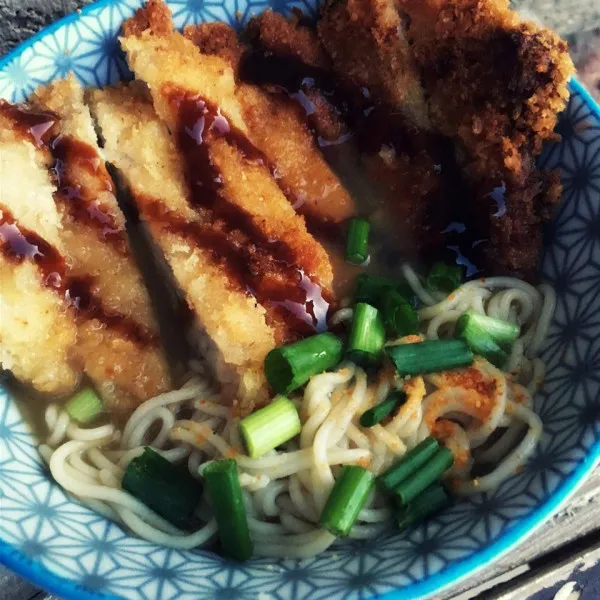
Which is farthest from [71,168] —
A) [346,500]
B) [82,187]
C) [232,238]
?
[346,500]

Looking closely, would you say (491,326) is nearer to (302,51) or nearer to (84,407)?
(302,51)

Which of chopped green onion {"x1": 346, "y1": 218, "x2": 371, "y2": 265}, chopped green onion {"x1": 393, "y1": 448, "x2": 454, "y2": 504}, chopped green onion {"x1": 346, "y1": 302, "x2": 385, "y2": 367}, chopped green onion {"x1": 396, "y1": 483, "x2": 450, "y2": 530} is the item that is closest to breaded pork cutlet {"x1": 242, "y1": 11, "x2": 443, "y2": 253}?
chopped green onion {"x1": 346, "y1": 218, "x2": 371, "y2": 265}

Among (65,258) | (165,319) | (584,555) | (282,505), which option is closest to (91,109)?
(65,258)

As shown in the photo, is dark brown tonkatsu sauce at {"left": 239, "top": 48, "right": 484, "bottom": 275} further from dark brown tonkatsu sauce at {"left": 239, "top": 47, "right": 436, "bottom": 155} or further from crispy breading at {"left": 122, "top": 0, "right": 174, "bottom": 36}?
crispy breading at {"left": 122, "top": 0, "right": 174, "bottom": 36}

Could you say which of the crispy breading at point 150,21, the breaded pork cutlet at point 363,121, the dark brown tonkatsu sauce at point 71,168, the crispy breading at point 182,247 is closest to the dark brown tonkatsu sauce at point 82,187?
the dark brown tonkatsu sauce at point 71,168

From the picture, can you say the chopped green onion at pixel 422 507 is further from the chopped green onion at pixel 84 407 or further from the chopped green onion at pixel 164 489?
the chopped green onion at pixel 84 407

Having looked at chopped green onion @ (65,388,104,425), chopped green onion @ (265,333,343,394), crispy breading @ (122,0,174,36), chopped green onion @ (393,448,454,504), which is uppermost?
crispy breading @ (122,0,174,36)
